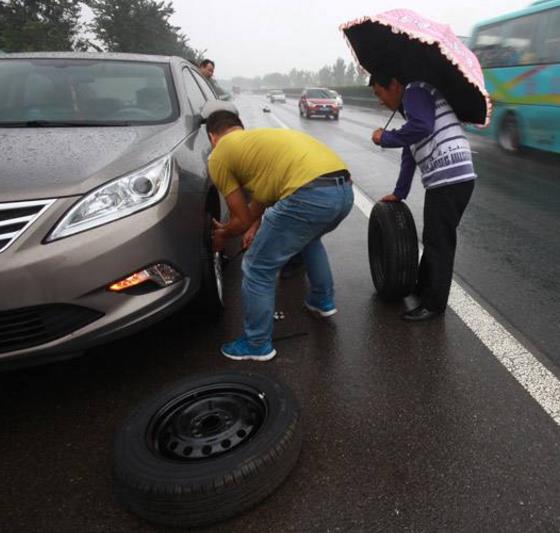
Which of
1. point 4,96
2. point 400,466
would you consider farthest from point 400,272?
point 4,96

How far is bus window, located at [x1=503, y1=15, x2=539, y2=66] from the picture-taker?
880 cm

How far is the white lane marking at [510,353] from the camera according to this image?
90.4 inches

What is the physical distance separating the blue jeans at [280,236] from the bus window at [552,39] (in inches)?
308

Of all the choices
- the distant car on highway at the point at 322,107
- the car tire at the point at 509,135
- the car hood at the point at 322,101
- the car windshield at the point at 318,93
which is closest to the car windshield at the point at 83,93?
the car tire at the point at 509,135

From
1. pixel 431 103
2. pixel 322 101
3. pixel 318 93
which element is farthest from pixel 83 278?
pixel 318 93

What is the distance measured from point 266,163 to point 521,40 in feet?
30.0

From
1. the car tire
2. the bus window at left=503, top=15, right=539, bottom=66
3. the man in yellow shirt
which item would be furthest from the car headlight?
the car tire

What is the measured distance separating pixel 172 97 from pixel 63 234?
171 cm

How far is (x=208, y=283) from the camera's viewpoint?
276cm

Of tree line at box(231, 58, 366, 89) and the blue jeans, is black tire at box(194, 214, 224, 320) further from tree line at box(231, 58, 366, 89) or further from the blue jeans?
tree line at box(231, 58, 366, 89)

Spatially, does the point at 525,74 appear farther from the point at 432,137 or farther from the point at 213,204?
the point at 213,204

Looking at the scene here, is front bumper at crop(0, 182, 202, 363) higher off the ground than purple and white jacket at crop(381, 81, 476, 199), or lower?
lower

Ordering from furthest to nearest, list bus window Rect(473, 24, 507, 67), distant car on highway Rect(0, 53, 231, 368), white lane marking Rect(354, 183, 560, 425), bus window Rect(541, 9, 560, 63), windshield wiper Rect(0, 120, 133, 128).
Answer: bus window Rect(473, 24, 507, 67) < bus window Rect(541, 9, 560, 63) < windshield wiper Rect(0, 120, 133, 128) < white lane marking Rect(354, 183, 560, 425) < distant car on highway Rect(0, 53, 231, 368)

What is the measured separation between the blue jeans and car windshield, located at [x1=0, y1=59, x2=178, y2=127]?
1218 mm
